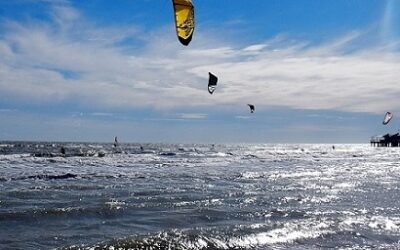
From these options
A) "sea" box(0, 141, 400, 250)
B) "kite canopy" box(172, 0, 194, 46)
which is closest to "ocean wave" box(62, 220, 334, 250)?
"sea" box(0, 141, 400, 250)

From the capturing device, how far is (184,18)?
26.1 ft

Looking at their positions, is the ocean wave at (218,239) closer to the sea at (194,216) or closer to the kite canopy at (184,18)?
the sea at (194,216)

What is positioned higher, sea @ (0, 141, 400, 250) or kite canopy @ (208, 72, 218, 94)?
kite canopy @ (208, 72, 218, 94)

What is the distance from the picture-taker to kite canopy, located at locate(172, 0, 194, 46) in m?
7.84

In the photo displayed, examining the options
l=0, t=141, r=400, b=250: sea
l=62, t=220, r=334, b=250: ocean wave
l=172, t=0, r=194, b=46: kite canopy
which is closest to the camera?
l=172, t=0, r=194, b=46: kite canopy

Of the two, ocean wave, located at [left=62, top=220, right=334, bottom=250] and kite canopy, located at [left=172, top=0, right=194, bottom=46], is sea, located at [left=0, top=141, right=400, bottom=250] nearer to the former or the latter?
ocean wave, located at [left=62, top=220, right=334, bottom=250]

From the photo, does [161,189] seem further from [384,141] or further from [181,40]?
[384,141]

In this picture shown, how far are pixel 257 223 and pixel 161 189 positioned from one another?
22.7 feet

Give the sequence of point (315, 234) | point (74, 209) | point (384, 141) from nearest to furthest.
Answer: point (315, 234), point (74, 209), point (384, 141)

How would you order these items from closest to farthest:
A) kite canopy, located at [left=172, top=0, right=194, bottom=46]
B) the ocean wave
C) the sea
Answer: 1. kite canopy, located at [left=172, top=0, right=194, bottom=46]
2. the ocean wave
3. the sea

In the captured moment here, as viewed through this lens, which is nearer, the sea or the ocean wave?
the ocean wave

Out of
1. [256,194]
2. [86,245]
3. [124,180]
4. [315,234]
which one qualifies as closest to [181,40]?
[86,245]

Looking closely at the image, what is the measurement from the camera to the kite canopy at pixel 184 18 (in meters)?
7.84

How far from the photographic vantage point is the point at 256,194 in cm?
1633
